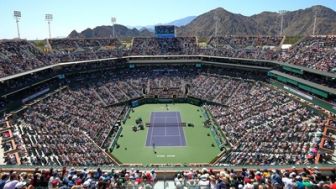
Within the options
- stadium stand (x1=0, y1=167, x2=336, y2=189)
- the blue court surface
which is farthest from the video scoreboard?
stadium stand (x1=0, y1=167, x2=336, y2=189)

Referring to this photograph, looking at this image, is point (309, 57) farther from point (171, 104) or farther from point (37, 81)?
point (37, 81)

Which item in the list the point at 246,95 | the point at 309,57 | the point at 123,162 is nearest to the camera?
the point at 123,162

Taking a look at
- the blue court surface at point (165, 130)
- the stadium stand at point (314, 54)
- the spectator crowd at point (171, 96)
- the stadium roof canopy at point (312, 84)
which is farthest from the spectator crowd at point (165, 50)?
the blue court surface at point (165, 130)

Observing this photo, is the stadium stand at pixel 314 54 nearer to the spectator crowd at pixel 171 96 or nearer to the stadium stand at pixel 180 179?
the spectator crowd at pixel 171 96


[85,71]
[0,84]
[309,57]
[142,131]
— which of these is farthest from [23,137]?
[309,57]

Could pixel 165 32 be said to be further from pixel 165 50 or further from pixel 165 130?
pixel 165 130

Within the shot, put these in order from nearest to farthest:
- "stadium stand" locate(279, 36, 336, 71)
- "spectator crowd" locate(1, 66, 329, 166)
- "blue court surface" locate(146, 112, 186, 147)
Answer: "spectator crowd" locate(1, 66, 329, 166) → "blue court surface" locate(146, 112, 186, 147) → "stadium stand" locate(279, 36, 336, 71)

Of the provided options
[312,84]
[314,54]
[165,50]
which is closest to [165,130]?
[312,84]

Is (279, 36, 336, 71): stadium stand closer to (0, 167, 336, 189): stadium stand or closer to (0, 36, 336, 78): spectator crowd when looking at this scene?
(0, 36, 336, 78): spectator crowd
